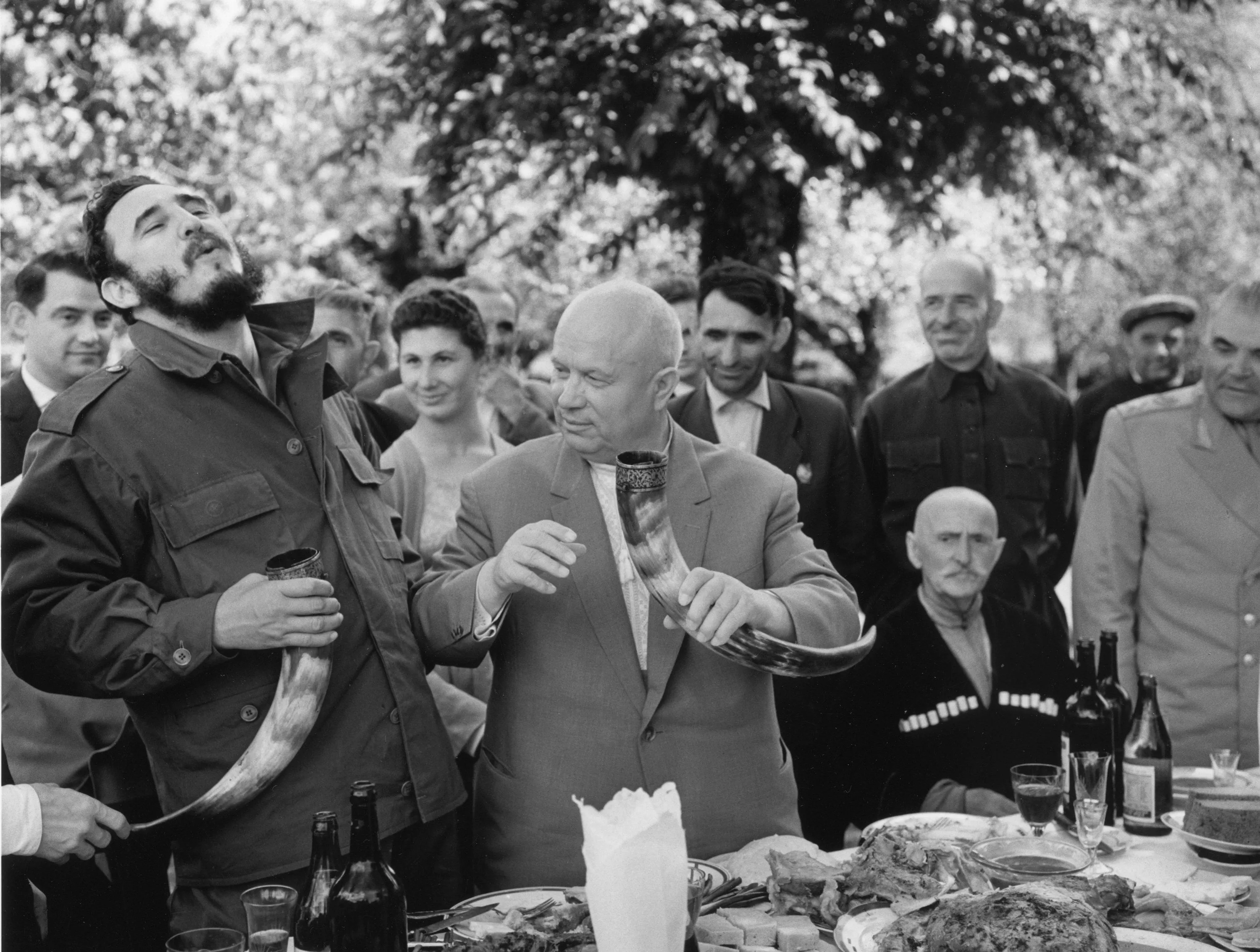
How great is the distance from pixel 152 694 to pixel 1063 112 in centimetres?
873

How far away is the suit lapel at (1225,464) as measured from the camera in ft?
12.7

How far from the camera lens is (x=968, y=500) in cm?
430

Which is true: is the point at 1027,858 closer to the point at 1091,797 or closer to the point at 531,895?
the point at 1091,797

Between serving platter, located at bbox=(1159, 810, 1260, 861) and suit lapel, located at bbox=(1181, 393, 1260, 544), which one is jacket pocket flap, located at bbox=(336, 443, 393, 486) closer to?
serving platter, located at bbox=(1159, 810, 1260, 861)

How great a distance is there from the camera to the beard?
2910 millimetres

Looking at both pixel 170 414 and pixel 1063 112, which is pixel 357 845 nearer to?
pixel 170 414

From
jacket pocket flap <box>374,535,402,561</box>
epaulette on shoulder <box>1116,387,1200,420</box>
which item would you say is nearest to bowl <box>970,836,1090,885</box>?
jacket pocket flap <box>374,535,402,561</box>

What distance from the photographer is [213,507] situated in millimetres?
2764

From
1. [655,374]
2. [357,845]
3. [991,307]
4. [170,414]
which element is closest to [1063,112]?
[991,307]

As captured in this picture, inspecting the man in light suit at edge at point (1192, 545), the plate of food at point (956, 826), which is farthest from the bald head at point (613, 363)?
the man in light suit at edge at point (1192, 545)

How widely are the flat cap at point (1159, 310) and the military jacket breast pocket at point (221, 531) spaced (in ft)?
19.0

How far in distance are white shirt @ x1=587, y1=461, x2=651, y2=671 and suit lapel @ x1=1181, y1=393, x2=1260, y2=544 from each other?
→ 6.39 ft

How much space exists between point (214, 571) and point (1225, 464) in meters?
2.95

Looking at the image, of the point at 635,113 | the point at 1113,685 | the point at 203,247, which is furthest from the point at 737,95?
the point at 203,247
